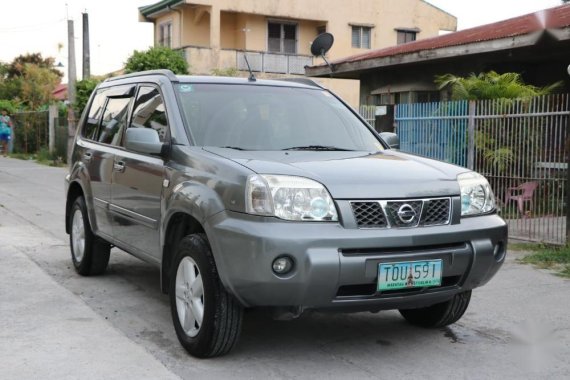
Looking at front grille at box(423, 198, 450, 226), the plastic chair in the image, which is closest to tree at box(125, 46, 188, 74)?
the plastic chair

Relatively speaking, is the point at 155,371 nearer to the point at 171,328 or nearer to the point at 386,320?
the point at 171,328

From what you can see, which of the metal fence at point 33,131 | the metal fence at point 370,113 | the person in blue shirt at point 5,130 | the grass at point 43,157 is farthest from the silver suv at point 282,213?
the person in blue shirt at point 5,130

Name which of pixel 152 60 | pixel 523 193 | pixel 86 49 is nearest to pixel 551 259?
pixel 523 193

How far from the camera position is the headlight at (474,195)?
4441 mm

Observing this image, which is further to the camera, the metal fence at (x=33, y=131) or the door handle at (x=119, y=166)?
the metal fence at (x=33, y=131)

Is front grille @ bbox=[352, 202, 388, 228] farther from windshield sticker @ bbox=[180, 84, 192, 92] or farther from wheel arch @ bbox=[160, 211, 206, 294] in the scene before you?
windshield sticker @ bbox=[180, 84, 192, 92]

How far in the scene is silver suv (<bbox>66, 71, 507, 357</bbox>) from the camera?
12.7ft

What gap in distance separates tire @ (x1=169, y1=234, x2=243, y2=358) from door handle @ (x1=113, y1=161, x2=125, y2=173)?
4.33 feet

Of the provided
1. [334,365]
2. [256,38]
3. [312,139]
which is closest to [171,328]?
[334,365]

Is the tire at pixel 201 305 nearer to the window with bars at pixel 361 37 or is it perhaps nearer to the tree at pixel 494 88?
the tree at pixel 494 88

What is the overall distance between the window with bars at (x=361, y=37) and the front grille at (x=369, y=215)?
2945cm

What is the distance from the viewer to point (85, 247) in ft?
21.3

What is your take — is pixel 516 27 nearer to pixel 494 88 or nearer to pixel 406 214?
pixel 494 88

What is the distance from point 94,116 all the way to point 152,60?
15792mm
